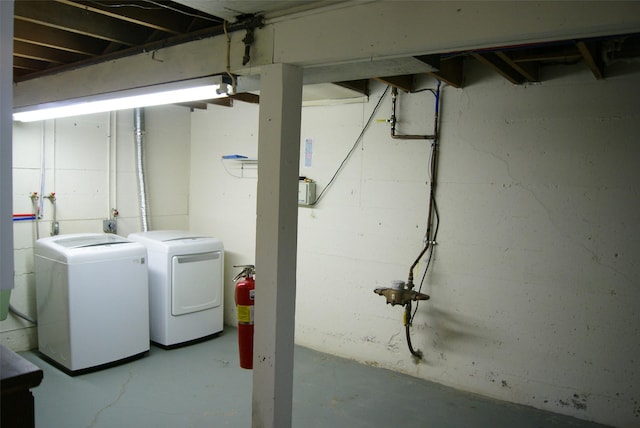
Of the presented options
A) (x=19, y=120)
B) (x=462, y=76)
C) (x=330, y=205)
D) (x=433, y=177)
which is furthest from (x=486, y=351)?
(x=19, y=120)

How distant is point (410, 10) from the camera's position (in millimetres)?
1602

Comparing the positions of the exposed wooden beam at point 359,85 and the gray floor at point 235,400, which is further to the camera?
the exposed wooden beam at point 359,85

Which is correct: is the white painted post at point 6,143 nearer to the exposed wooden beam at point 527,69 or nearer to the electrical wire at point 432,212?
the exposed wooden beam at point 527,69

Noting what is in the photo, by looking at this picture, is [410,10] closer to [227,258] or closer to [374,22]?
[374,22]

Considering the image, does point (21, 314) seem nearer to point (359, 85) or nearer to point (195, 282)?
point (195, 282)

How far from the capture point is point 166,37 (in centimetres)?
244

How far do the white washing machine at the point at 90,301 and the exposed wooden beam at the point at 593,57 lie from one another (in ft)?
11.5

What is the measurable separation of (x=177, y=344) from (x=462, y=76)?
339 cm

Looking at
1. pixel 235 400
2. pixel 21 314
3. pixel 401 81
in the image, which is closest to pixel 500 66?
pixel 401 81

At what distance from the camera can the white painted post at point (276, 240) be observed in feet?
6.34

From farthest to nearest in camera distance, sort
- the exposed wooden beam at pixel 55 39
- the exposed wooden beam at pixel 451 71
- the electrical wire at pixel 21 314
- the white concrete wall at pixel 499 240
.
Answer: the electrical wire at pixel 21 314 → the exposed wooden beam at pixel 451 71 → the white concrete wall at pixel 499 240 → the exposed wooden beam at pixel 55 39

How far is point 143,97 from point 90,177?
6.82 feet

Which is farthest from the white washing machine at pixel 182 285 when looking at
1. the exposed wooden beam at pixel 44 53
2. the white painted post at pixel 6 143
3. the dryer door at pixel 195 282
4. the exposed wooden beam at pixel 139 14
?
the white painted post at pixel 6 143

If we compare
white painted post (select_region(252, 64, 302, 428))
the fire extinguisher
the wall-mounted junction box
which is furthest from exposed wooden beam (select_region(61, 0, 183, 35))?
the wall-mounted junction box
